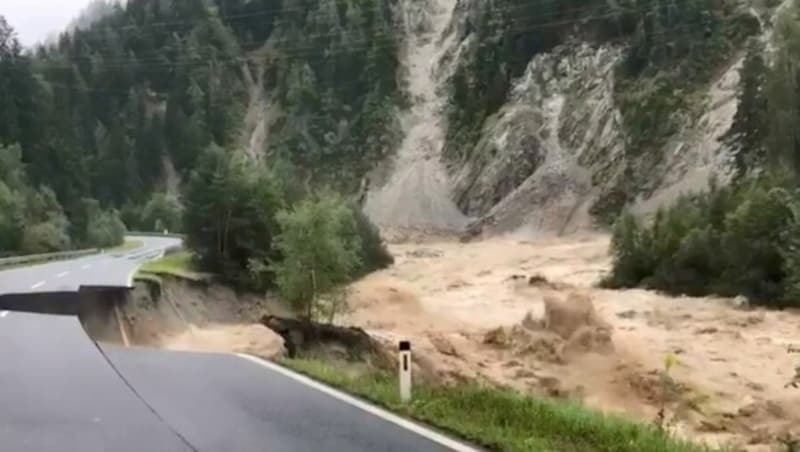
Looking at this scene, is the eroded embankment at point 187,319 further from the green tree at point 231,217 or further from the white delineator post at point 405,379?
the white delineator post at point 405,379

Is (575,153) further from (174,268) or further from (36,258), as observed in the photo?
(174,268)

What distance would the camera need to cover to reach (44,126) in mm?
93500

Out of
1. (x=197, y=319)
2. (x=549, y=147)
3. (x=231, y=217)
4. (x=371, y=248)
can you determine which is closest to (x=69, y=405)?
(x=197, y=319)

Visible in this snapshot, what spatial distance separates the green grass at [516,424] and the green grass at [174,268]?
2904 cm

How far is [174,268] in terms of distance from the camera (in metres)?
46.8

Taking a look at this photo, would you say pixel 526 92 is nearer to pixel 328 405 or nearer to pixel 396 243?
pixel 396 243

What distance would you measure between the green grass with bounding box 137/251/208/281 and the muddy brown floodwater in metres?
7.33

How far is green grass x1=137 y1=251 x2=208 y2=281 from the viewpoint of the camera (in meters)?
42.9

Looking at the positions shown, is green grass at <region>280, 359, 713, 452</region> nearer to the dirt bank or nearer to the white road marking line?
the white road marking line

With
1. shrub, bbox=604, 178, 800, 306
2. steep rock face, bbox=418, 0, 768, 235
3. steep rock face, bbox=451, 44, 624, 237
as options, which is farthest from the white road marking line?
steep rock face, bbox=451, 44, 624, 237

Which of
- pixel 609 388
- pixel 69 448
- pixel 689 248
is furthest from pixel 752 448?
pixel 689 248

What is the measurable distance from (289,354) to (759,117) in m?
47.5

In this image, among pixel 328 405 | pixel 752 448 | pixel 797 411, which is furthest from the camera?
pixel 797 411

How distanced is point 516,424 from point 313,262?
24.5 metres
